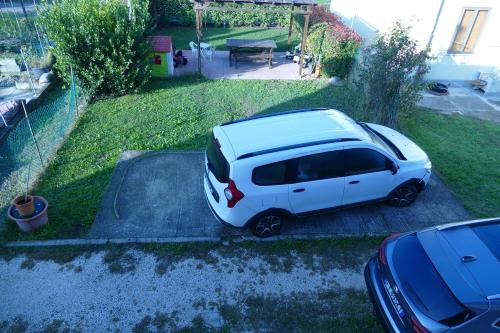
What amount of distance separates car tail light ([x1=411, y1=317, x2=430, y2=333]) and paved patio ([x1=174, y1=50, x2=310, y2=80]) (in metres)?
11.2

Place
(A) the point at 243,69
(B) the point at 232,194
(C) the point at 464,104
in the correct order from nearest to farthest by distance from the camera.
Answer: (B) the point at 232,194
(C) the point at 464,104
(A) the point at 243,69

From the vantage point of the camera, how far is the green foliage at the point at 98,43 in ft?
34.8

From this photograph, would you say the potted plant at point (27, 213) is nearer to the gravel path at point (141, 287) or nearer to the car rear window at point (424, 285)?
the gravel path at point (141, 287)

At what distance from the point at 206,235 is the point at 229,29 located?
16.7 meters

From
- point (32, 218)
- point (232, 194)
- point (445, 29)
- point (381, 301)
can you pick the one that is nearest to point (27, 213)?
point (32, 218)

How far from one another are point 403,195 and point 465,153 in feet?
11.3

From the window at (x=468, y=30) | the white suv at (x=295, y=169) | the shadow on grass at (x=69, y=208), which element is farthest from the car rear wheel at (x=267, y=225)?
the window at (x=468, y=30)

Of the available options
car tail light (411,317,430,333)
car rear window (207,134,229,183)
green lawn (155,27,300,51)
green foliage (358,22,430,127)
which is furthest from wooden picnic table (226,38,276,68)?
car tail light (411,317,430,333)

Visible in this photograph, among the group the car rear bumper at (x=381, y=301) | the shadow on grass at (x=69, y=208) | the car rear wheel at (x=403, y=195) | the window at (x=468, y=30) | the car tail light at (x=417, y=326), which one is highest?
the window at (x=468, y=30)

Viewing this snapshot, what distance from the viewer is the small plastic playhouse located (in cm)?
1309

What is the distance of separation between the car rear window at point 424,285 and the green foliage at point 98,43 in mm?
9926

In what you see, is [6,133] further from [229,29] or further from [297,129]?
[229,29]

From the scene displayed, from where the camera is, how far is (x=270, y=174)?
18.8 ft

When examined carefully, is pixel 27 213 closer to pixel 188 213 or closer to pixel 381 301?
pixel 188 213
